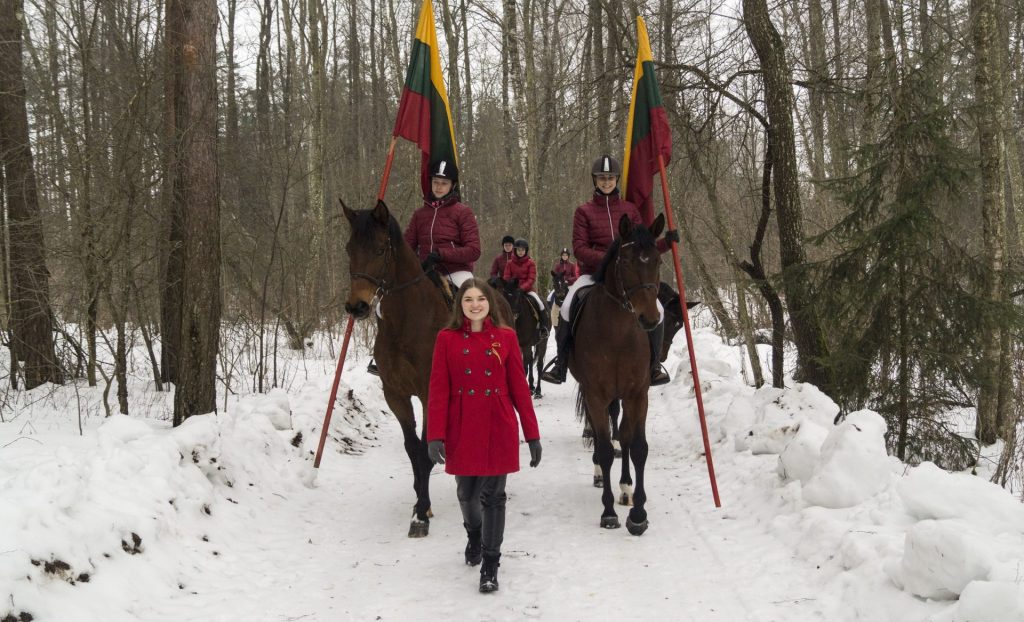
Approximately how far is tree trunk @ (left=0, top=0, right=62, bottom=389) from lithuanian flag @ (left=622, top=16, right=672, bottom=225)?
262 inches

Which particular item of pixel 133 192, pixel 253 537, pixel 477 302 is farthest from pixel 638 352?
pixel 133 192

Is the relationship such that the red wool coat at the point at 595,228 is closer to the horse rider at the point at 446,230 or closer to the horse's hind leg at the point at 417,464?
the horse rider at the point at 446,230

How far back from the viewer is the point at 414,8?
25.1 m

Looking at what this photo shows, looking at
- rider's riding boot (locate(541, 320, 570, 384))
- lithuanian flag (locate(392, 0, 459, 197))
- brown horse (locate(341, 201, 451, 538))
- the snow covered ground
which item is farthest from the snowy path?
lithuanian flag (locate(392, 0, 459, 197))

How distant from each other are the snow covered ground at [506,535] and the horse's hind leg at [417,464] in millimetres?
163

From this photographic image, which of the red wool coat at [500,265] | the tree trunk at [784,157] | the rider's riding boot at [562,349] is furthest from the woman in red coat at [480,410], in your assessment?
the red wool coat at [500,265]

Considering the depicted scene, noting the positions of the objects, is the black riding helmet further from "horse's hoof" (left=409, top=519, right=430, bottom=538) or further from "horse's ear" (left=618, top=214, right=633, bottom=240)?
"horse's hoof" (left=409, top=519, right=430, bottom=538)

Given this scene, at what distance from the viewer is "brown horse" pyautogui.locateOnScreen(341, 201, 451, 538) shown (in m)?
5.39

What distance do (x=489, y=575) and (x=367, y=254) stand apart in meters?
2.64

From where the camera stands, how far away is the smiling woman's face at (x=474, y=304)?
14.1 ft

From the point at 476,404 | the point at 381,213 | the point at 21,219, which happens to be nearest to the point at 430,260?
the point at 381,213

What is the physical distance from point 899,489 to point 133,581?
15.7 feet

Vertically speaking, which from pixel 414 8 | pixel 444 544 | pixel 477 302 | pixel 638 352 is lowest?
pixel 444 544

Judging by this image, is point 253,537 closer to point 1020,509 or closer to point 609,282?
point 609,282
